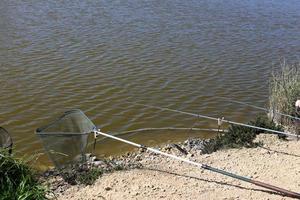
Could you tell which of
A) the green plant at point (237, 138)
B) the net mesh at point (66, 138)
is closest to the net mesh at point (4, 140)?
the net mesh at point (66, 138)

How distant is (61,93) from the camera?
11.4 meters

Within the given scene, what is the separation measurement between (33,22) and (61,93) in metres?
7.12

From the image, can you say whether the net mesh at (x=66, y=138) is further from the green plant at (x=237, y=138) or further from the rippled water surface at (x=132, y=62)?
the green plant at (x=237, y=138)

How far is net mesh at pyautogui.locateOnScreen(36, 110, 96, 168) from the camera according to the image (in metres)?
7.34

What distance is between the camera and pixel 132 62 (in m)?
14.1

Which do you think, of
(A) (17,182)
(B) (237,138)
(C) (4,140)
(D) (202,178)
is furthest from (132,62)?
(A) (17,182)

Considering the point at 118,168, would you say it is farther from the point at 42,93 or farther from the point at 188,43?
the point at 188,43

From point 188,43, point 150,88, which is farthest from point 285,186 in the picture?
point 188,43

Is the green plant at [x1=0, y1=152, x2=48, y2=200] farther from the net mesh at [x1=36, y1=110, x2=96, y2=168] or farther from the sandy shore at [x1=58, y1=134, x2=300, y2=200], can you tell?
the net mesh at [x1=36, y1=110, x2=96, y2=168]

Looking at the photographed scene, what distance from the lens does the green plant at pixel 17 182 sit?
5121mm

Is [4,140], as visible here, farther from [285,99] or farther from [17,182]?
[285,99]

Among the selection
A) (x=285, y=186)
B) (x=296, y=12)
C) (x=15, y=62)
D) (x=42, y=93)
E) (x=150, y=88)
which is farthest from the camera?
(x=296, y=12)

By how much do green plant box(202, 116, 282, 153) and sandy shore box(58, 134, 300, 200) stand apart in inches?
10.2

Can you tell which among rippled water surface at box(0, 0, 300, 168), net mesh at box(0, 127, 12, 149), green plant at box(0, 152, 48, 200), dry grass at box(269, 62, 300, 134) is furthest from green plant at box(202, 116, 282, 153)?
green plant at box(0, 152, 48, 200)
